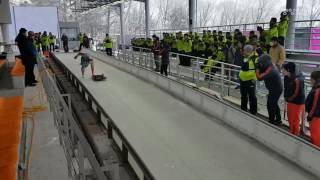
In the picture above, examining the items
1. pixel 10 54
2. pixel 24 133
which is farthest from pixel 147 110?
pixel 10 54

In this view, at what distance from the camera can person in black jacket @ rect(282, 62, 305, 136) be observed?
15.4 ft

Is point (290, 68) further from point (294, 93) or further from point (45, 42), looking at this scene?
point (45, 42)

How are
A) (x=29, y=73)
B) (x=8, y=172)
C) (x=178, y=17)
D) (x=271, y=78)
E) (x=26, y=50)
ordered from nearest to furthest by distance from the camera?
(x=8, y=172), (x=271, y=78), (x=26, y=50), (x=29, y=73), (x=178, y=17)

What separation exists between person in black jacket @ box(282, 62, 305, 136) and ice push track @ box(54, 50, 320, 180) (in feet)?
3.64

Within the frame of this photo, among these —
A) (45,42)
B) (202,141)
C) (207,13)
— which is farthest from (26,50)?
(207,13)

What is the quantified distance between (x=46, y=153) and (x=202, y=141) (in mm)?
1955

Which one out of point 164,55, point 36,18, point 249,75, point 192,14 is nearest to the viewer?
point 249,75

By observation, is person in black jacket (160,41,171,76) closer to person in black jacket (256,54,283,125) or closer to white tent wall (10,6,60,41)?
person in black jacket (256,54,283,125)

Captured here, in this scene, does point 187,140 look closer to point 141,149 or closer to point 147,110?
point 141,149

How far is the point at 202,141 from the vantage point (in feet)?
12.2

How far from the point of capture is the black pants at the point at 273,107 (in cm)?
525

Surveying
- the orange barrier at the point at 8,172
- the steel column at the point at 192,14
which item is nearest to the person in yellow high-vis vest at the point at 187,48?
the steel column at the point at 192,14

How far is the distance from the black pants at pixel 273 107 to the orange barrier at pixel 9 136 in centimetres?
359

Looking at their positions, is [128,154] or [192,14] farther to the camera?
[192,14]
